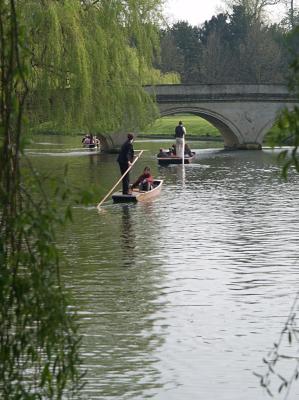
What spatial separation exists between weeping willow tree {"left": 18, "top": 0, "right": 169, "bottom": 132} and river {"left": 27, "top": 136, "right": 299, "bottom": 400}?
114 inches

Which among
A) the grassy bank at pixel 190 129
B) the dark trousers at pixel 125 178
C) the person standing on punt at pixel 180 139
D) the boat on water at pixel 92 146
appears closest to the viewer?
the dark trousers at pixel 125 178

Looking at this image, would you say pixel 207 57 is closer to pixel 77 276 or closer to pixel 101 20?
pixel 101 20

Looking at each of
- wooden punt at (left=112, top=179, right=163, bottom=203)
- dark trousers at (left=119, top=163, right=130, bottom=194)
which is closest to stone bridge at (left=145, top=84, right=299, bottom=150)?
wooden punt at (left=112, top=179, right=163, bottom=203)

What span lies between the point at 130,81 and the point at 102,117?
8.44 feet

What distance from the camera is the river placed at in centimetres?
936

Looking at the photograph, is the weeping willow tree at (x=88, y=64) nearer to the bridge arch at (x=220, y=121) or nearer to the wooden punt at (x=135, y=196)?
the wooden punt at (x=135, y=196)

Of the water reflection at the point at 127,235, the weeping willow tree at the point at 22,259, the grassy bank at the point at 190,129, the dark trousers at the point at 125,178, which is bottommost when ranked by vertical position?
the grassy bank at the point at 190,129

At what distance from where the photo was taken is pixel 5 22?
592cm

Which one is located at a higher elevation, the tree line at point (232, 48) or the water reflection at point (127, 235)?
the tree line at point (232, 48)

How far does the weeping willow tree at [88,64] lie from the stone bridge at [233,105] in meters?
14.7

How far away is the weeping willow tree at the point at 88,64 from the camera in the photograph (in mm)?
24125

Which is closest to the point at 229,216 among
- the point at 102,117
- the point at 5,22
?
the point at 102,117

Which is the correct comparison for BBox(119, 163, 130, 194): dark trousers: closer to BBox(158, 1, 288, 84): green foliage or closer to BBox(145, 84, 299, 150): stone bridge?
BBox(145, 84, 299, 150): stone bridge

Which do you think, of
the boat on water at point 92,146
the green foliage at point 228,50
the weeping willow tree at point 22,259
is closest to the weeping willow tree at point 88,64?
the boat on water at point 92,146
